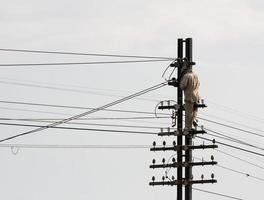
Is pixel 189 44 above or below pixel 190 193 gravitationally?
above

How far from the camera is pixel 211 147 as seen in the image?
297ft

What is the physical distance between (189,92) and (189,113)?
809 millimetres

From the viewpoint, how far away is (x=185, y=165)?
90500 mm

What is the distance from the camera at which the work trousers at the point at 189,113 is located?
9056 centimetres

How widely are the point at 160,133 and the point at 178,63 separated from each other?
2812 millimetres

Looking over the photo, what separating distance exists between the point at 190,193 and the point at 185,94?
152 inches

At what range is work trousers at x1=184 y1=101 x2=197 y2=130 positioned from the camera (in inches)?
3565

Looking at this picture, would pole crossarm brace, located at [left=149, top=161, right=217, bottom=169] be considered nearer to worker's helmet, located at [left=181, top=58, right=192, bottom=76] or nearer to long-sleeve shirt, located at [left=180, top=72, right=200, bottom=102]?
long-sleeve shirt, located at [left=180, top=72, right=200, bottom=102]

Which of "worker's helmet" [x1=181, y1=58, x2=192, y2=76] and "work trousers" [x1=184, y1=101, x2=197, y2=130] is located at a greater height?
"worker's helmet" [x1=181, y1=58, x2=192, y2=76]

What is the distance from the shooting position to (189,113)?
297 ft

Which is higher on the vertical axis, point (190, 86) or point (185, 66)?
point (185, 66)

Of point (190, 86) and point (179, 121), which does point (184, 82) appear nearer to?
point (190, 86)

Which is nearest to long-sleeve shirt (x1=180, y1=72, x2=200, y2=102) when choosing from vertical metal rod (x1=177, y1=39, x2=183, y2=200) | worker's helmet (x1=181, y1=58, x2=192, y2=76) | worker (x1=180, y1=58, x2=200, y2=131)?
worker (x1=180, y1=58, x2=200, y2=131)

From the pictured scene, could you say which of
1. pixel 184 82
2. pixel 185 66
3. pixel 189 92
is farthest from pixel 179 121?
pixel 185 66
